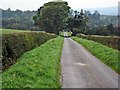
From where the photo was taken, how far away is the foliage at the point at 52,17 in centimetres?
10812

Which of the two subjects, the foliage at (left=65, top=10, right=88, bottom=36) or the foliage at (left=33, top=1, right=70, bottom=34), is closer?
the foliage at (left=33, top=1, right=70, bottom=34)

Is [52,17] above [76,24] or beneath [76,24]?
above

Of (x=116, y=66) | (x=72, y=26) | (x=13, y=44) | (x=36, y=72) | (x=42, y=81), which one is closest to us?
(x=42, y=81)

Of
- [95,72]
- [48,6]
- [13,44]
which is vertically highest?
[48,6]

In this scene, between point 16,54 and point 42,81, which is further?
point 16,54

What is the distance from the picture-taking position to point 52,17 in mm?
109562

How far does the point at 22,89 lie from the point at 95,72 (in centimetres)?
836

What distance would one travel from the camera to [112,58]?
26.3 meters

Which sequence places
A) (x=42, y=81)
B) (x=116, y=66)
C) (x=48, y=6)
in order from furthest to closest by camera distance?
(x=48, y=6) < (x=116, y=66) < (x=42, y=81)

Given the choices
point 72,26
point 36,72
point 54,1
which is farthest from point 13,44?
point 72,26

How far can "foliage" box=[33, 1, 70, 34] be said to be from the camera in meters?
108

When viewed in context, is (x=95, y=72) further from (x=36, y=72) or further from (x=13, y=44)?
(x=13, y=44)

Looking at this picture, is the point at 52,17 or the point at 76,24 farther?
the point at 76,24

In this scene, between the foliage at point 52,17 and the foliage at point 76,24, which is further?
the foliage at point 76,24
